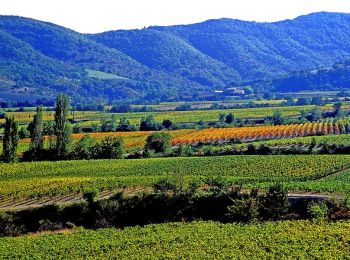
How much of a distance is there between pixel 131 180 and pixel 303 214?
23.3 metres

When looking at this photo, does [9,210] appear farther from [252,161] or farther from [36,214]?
[252,161]

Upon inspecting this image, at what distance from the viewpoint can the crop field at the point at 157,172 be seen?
67.3 m

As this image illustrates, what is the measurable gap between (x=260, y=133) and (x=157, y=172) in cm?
5174

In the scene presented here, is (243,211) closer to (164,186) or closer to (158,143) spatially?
(164,186)

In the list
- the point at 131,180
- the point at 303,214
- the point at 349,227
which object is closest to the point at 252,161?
the point at 131,180

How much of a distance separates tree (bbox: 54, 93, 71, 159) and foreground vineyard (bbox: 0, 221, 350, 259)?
4265cm

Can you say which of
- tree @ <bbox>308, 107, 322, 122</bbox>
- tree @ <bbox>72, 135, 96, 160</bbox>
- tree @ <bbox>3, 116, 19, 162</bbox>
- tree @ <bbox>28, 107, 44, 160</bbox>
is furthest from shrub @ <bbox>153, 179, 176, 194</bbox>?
tree @ <bbox>308, 107, 322, 122</bbox>

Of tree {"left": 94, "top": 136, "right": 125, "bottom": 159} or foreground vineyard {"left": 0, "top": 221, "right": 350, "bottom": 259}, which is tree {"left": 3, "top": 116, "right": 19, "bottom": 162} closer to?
tree {"left": 94, "top": 136, "right": 125, "bottom": 159}

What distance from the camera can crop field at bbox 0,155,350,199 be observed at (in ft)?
221

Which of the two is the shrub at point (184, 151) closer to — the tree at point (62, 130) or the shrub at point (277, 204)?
the tree at point (62, 130)

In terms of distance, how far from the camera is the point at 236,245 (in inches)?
1778

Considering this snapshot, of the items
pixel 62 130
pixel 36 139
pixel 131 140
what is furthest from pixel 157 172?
pixel 131 140

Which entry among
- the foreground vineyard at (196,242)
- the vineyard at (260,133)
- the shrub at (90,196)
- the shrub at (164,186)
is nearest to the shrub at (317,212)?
the foreground vineyard at (196,242)

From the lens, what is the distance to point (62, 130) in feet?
315
